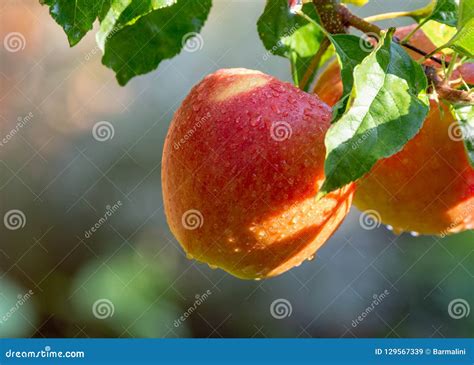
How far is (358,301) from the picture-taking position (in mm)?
2723

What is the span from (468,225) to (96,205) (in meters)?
1.81

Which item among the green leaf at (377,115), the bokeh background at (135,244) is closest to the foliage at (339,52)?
the green leaf at (377,115)

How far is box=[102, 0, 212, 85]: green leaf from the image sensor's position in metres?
0.84

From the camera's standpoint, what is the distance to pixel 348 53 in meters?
0.74

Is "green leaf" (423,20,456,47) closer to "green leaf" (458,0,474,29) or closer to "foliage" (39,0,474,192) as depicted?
"foliage" (39,0,474,192)

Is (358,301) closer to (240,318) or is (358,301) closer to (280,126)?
(240,318)

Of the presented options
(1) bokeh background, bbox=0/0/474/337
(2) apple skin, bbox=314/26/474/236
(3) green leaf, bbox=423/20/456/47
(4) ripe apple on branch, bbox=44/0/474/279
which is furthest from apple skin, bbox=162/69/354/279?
(1) bokeh background, bbox=0/0/474/337

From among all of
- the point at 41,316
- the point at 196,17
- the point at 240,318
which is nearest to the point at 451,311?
the point at 240,318

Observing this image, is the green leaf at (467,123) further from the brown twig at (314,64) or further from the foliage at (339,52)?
the brown twig at (314,64)

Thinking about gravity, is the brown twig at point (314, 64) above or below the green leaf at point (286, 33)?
below

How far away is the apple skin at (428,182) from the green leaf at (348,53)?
0.14 meters

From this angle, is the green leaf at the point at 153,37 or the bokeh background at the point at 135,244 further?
the bokeh background at the point at 135,244

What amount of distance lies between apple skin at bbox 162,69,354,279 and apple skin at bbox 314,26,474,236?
0.34ft

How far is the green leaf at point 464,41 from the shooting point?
696 mm
